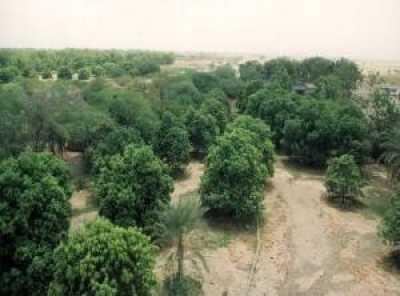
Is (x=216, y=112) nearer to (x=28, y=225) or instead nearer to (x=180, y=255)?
(x=180, y=255)

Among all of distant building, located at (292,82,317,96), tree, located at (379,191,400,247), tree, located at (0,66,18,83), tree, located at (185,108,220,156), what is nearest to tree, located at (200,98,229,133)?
tree, located at (185,108,220,156)

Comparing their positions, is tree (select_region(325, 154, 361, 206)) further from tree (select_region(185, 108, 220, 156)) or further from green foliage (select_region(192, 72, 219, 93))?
green foliage (select_region(192, 72, 219, 93))

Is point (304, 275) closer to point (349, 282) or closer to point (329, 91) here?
point (349, 282)

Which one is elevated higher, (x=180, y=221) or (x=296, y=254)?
(x=180, y=221)

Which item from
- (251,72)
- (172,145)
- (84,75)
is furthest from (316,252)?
(251,72)

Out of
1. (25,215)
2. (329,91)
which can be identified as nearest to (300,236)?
(25,215)
